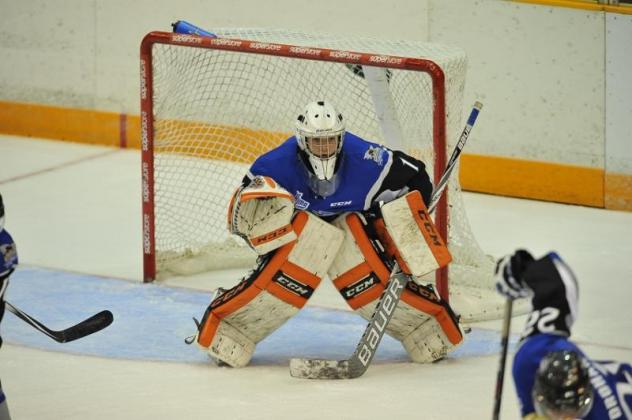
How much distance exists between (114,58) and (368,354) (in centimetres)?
396

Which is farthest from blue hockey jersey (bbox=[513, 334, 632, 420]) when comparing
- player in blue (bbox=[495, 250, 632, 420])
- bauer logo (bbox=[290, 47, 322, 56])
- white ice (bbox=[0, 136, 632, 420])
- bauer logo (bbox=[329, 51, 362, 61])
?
bauer logo (bbox=[290, 47, 322, 56])

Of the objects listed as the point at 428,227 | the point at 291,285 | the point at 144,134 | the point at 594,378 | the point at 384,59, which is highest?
the point at 384,59

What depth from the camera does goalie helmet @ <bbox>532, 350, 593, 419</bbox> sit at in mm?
3238

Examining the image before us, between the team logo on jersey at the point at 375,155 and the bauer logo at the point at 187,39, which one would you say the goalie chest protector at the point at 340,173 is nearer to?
the team logo on jersey at the point at 375,155

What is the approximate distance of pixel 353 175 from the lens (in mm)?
5242

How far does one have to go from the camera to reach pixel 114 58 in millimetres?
8656

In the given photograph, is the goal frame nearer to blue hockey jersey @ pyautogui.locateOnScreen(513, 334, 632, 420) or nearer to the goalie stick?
the goalie stick

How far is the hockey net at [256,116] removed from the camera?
5.85 m

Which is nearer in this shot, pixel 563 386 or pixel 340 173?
pixel 563 386

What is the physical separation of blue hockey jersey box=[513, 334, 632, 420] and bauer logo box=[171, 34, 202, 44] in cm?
298

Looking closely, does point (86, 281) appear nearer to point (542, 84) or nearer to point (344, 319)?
point (344, 319)

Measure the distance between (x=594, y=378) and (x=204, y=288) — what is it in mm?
3195

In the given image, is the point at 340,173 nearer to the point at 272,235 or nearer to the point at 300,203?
the point at 300,203

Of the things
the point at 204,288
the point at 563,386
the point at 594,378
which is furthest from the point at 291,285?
the point at 563,386
